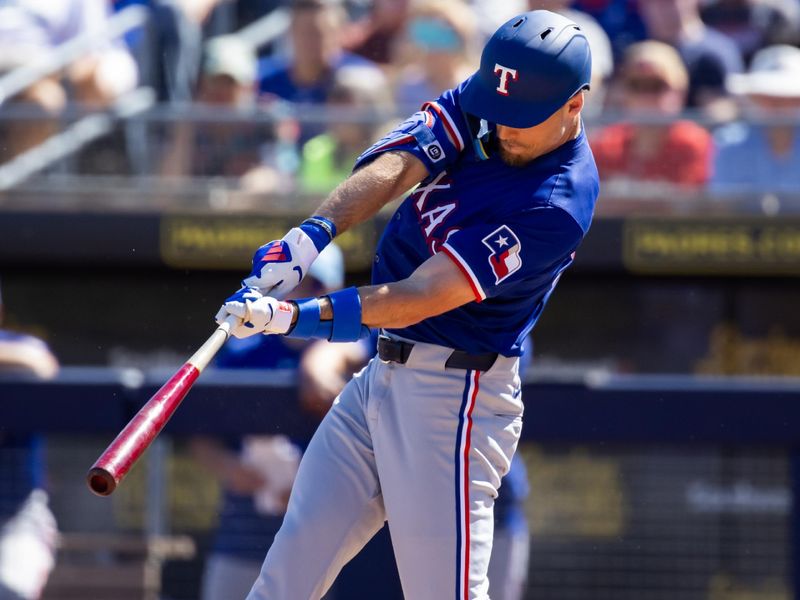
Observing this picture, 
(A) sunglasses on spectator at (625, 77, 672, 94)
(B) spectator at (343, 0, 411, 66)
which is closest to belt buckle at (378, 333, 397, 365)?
(A) sunglasses on spectator at (625, 77, 672, 94)

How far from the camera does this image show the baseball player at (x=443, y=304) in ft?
9.32

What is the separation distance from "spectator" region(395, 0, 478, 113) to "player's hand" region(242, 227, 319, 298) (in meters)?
3.08

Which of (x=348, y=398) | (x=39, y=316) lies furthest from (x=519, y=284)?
(x=39, y=316)

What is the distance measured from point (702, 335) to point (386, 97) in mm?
1859

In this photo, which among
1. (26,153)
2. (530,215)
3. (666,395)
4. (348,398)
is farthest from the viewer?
(26,153)

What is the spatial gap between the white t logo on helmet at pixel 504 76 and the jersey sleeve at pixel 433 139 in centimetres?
25

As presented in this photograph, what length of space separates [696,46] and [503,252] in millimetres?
3757

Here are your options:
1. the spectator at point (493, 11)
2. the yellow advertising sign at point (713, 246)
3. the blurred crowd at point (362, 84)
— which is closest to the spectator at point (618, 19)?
the blurred crowd at point (362, 84)

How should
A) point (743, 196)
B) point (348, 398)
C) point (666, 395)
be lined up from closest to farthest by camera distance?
point (348, 398) < point (666, 395) < point (743, 196)

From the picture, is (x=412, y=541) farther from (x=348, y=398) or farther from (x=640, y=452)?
(x=640, y=452)

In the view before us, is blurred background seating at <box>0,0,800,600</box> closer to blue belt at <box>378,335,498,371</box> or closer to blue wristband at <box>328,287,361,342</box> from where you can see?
blue belt at <box>378,335,498,371</box>

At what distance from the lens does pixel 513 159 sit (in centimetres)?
299

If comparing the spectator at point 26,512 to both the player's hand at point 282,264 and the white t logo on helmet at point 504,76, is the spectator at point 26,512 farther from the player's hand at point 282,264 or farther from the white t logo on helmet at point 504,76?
the white t logo on helmet at point 504,76

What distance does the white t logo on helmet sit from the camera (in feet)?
9.33
